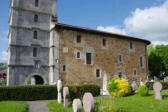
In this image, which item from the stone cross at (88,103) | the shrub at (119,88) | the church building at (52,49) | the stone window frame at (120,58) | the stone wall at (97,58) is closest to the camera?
the stone cross at (88,103)

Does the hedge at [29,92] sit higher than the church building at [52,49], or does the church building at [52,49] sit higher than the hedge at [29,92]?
the church building at [52,49]

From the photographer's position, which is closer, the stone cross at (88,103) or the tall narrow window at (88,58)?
the stone cross at (88,103)

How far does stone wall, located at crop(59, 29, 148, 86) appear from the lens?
19.3m

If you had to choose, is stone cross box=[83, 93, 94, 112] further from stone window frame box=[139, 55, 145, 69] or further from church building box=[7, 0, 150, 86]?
stone window frame box=[139, 55, 145, 69]

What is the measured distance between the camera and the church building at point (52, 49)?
60.3 ft

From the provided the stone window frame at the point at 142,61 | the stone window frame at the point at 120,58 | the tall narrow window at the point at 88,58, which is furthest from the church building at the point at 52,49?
the stone window frame at the point at 142,61

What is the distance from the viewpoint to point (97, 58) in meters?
21.7

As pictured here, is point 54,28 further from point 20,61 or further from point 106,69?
point 106,69

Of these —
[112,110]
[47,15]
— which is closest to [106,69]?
[47,15]

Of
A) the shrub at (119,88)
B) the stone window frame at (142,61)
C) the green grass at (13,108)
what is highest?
the stone window frame at (142,61)

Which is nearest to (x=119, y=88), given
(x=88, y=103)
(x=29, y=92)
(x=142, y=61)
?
(x=29, y=92)

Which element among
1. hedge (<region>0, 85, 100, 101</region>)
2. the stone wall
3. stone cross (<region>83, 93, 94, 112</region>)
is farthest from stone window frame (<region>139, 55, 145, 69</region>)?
stone cross (<region>83, 93, 94, 112</region>)

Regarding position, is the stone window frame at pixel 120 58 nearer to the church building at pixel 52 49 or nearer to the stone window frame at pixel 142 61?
the church building at pixel 52 49

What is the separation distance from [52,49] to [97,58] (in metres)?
6.26
